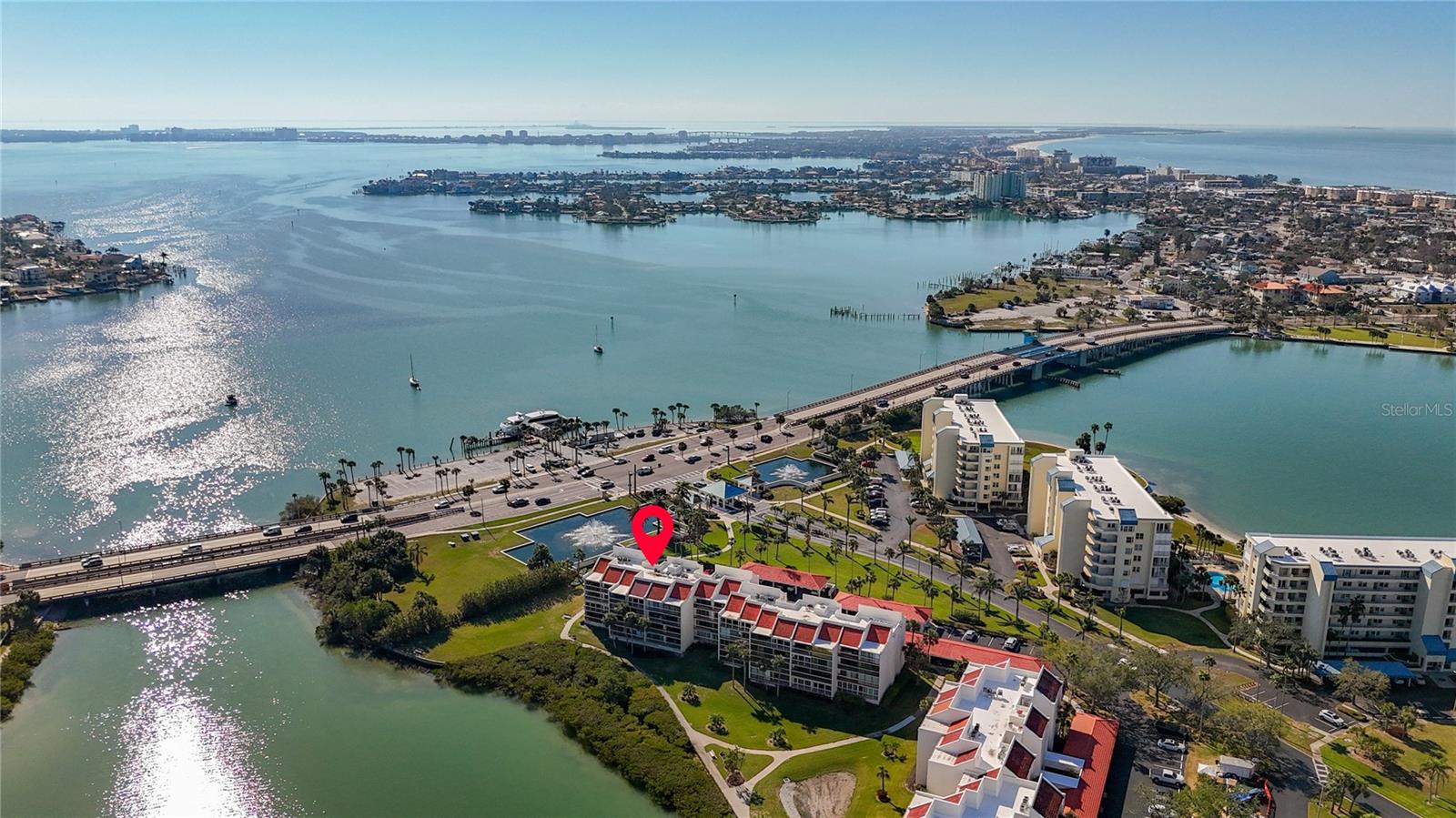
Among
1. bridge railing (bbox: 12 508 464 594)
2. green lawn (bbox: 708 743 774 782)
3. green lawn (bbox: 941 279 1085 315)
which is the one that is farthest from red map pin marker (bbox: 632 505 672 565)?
green lawn (bbox: 941 279 1085 315)

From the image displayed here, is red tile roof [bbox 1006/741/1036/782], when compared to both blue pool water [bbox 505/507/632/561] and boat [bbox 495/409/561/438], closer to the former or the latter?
blue pool water [bbox 505/507/632/561]

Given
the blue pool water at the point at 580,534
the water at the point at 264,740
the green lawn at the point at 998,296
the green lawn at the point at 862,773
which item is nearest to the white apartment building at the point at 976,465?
the blue pool water at the point at 580,534

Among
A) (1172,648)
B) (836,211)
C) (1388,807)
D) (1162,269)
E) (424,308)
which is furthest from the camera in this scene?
(836,211)

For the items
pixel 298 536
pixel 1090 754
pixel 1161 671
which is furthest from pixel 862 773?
pixel 298 536

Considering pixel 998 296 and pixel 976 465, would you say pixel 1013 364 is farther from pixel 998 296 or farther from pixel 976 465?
pixel 998 296

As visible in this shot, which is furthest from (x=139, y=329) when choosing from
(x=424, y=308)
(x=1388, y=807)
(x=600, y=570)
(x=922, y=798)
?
(x=1388, y=807)

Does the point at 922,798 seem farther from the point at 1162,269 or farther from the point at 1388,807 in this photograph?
the point at 1162,269
